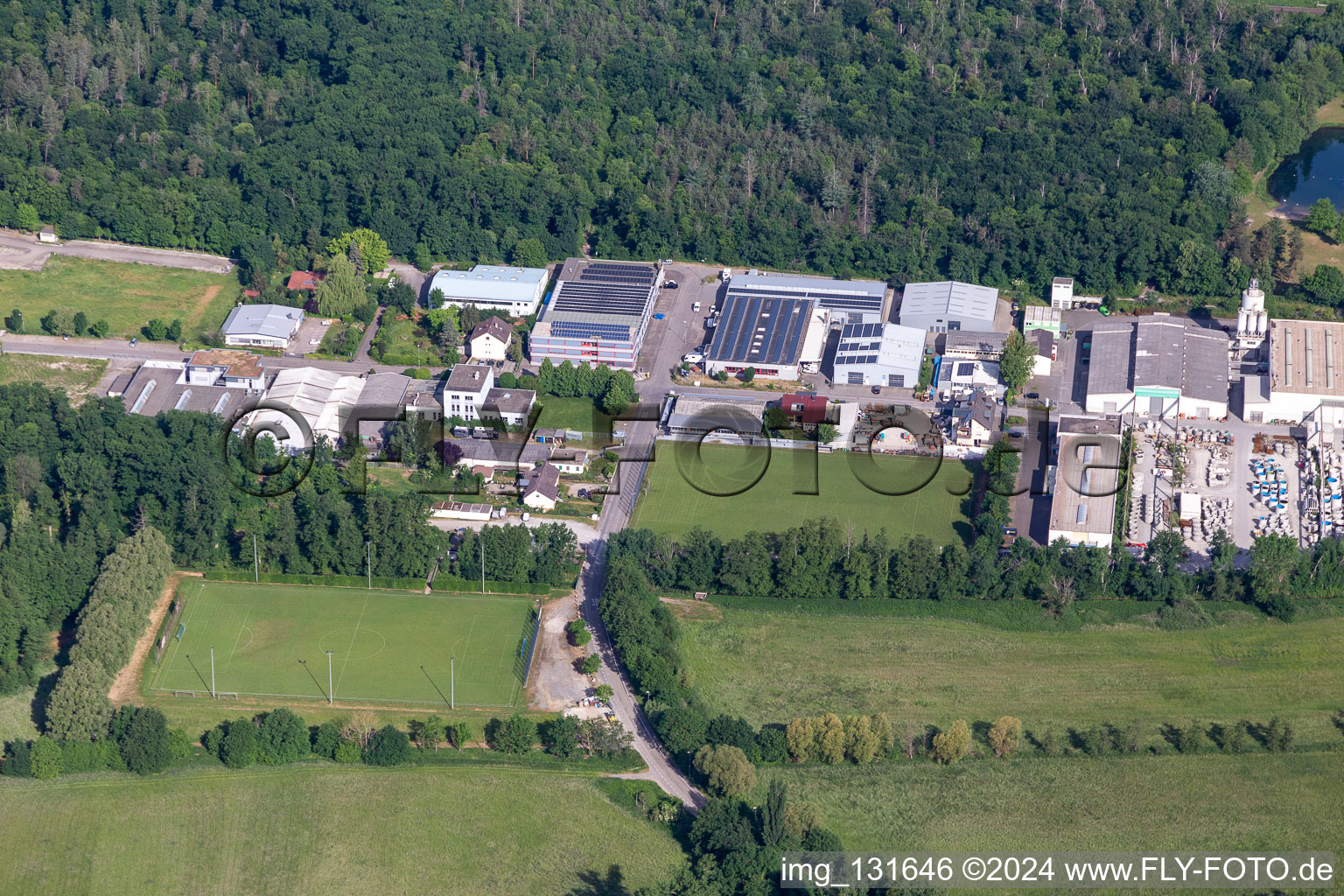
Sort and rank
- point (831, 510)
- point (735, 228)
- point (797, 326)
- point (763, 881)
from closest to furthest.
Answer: point (763, 881), point (831, 510), point (797, 326), point (735, 228)

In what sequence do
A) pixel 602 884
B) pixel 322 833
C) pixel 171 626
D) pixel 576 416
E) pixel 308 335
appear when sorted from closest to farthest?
pixel 602 884 → pixel 322 833 → pixel 171 626 → pixel 576 416 → pixel 308 335

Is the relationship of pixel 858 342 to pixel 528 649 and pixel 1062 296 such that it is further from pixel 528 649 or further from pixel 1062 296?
pixel 528 649

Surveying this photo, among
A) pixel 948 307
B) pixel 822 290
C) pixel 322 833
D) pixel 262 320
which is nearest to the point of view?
pixel 322 833

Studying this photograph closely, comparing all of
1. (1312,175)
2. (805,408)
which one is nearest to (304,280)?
(805,408)

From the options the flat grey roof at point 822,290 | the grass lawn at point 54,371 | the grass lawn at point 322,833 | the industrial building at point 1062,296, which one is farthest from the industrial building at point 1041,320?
the grass lawn at point 54,371

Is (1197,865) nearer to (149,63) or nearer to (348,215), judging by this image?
(348,215)

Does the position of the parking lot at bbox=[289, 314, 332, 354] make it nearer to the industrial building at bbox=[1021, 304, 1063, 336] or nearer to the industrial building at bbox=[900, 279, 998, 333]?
the industrial building at bbox=[900, 279, 998, 333]

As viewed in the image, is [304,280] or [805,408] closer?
[805,408]

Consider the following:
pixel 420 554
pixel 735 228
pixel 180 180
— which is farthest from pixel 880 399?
pixel 180 180
